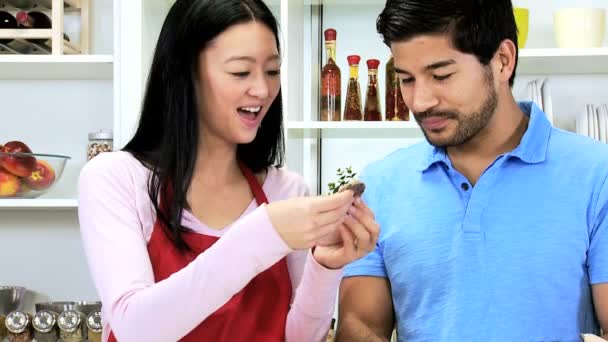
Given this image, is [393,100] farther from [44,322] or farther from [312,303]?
[312,303]

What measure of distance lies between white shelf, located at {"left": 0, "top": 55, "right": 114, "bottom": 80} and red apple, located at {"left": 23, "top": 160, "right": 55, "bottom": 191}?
0.90 ft

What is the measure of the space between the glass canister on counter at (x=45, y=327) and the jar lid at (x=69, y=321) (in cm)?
2

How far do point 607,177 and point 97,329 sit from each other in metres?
1.40

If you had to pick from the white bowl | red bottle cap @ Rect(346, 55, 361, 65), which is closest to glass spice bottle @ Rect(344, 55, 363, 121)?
red bottle cap @ Rect(346, 55, 361, 65)

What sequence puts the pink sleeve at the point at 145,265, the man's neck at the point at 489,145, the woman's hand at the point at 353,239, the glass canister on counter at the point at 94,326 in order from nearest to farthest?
the pink sleeve at the point at 145,265 < the woman's hand at the point at 353,239 < the man's neck at the point at 489,145 < the glass canister on counter at the point at 94,326

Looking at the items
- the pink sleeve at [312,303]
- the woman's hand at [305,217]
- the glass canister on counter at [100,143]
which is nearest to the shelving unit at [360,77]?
the glass canister on counter at [100,143]

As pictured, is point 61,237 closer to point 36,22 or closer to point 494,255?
point 36,22

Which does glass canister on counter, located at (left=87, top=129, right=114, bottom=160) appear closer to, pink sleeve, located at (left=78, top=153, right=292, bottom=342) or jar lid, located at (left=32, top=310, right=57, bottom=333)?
jar lid, located at (left=32, top=310, right=57, bottom=333)

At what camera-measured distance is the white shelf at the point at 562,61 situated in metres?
A: 2.34

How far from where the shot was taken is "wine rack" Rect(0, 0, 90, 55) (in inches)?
94.9

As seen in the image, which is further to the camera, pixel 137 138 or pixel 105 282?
pixel 137 138

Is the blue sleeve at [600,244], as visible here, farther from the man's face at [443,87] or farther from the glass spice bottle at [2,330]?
the glass spice bottle at [2,330]

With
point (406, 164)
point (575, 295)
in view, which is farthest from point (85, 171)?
point (575, 295)

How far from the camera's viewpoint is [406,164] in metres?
1.58
